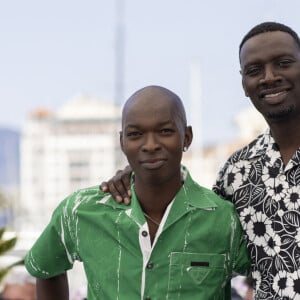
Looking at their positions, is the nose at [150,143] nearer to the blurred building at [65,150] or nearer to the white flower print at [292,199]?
the white flower print at [292,199]

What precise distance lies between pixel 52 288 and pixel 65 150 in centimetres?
12905

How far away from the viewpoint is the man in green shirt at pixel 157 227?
4.05m

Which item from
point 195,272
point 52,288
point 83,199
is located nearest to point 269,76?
point 195,272

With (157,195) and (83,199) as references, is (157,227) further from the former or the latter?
(83,199)

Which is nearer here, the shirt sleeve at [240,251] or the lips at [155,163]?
the lips at [155,163]

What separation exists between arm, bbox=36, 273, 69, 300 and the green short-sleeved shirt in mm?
269

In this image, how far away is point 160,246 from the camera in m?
4.12

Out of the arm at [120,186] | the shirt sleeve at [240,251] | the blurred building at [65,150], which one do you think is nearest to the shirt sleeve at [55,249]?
the arm at [120,186]

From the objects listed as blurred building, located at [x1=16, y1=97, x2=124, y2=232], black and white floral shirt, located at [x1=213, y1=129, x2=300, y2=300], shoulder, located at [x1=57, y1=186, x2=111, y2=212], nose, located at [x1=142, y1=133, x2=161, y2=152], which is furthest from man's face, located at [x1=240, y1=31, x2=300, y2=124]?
blurred building, located at [x1=16, y1=97, x2=124, y2=232]

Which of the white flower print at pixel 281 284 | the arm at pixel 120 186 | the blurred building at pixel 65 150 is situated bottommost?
the blurred building at pixel 65 150

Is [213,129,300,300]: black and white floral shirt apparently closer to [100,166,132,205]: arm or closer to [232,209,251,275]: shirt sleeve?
[232,209,251,275]: shirt sleeve

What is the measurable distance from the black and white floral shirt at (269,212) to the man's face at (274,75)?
0.20 metres

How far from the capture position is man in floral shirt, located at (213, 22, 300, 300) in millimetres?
4023

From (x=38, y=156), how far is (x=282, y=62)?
141 meters
